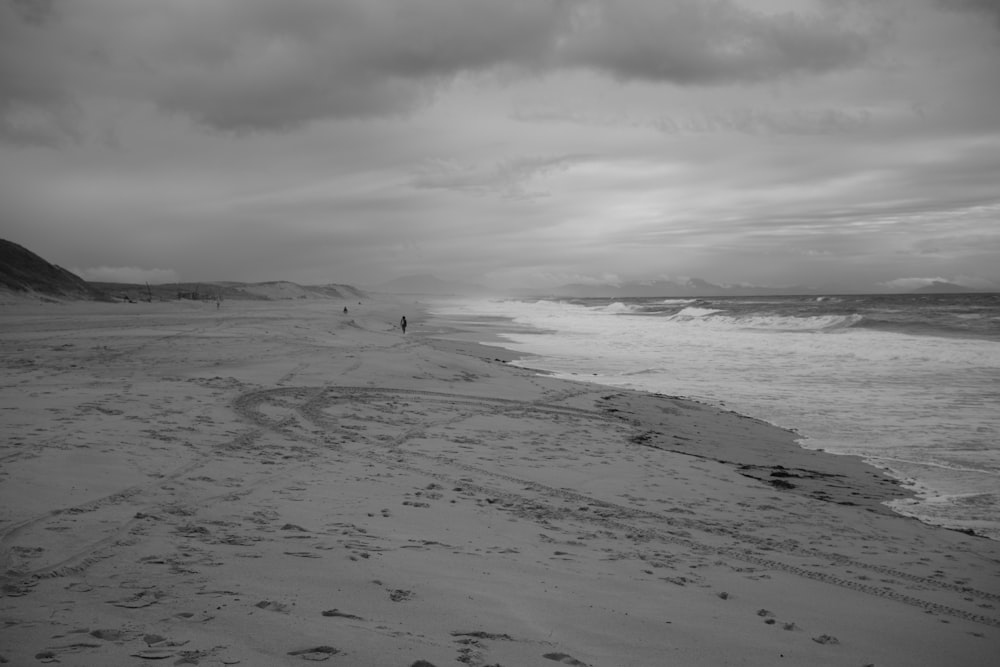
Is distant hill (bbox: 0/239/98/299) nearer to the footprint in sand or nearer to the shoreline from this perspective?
the shoreline

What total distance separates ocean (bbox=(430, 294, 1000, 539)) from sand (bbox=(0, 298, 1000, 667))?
971mm

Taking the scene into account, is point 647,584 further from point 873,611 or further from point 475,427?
point 475,427

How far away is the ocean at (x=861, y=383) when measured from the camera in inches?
355

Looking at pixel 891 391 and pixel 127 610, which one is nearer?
pixel 127 610

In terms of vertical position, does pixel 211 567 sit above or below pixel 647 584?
above

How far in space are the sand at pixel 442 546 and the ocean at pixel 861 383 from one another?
3.19ft

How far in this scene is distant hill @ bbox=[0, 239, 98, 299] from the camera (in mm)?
44625

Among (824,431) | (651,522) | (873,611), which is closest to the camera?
(873,611)

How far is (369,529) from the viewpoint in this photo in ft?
17.9

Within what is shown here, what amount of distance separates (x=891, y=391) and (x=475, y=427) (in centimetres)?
1249

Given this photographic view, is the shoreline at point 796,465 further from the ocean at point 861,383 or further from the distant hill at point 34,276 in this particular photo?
the distant hill at point 34,276

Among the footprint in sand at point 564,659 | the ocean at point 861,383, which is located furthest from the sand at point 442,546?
the ocean at point 861,383

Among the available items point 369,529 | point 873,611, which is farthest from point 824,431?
point 369,529

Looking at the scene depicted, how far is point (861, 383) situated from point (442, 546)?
55.4 ft
